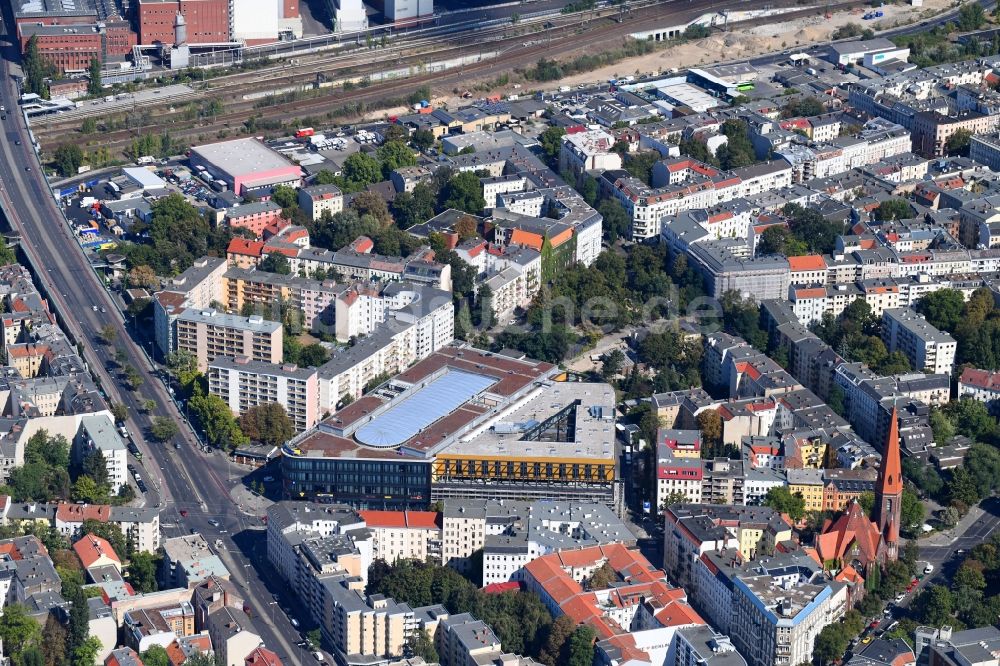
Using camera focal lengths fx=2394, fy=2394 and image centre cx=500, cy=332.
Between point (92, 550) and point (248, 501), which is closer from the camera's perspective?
point (92, 550)

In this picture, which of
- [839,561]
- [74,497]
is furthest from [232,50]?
[839,561]

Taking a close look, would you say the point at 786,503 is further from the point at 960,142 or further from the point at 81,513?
the point at 960,142

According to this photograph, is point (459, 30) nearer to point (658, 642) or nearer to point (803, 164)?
point (803, 164)

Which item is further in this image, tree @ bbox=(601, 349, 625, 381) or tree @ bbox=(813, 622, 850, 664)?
tree @ bbox=(601, 349, 625, 381)

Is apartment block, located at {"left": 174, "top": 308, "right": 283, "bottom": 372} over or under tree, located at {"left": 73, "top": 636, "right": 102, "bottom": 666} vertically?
over

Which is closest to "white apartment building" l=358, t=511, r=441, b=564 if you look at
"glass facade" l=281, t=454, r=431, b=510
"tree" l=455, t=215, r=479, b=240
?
"glass facade" l=281, t=454, r=431, b=510

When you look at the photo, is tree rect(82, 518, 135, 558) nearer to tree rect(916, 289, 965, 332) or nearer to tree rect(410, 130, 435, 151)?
tree rect(916, 289, 965, 332)

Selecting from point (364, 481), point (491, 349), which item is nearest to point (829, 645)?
point (364, 481)
